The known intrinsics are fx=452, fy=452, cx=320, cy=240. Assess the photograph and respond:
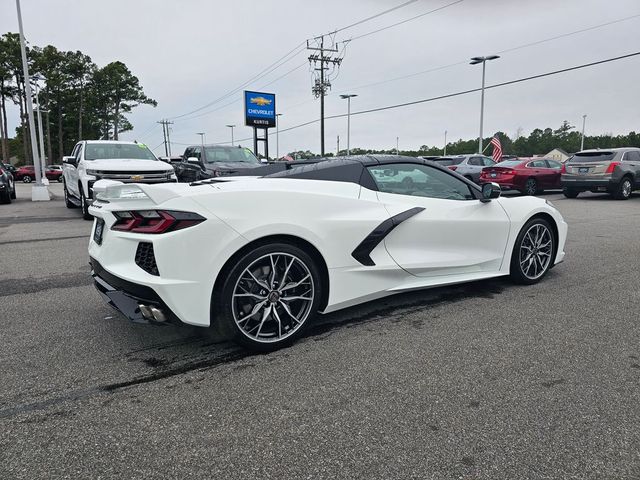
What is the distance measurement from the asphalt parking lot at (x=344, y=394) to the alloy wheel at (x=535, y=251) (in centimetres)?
47

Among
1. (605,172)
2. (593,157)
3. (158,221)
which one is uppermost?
(593,157)

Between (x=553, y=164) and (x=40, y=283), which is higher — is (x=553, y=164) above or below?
above

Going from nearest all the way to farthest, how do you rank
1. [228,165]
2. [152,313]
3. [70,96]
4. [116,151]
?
[152,313], [116,151], [228,165], [70,96]

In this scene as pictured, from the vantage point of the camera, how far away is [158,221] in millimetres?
2830

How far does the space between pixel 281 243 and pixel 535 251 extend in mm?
3037

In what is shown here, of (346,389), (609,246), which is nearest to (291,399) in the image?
(346,389)

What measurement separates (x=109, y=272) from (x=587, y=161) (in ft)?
53.2

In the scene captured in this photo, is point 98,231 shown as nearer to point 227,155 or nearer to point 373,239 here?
point 373,239

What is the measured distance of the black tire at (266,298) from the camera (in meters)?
2.91

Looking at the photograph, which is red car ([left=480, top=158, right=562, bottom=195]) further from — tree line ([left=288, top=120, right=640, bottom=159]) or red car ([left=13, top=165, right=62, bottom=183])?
tree line ([left=288, top=120, right=640, bottom=159])

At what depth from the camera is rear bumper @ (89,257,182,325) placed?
277 cm

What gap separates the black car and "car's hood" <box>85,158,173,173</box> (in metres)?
2.22

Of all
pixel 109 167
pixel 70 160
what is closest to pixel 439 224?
pixel 109 167

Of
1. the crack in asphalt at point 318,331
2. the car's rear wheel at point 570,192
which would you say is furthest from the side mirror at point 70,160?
the car's rear wheel at point 570,192
